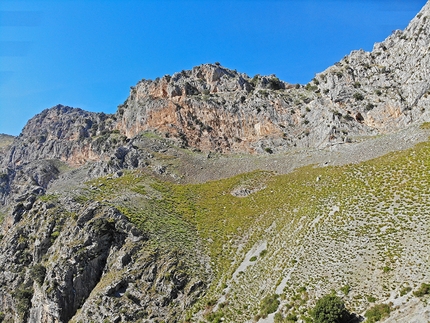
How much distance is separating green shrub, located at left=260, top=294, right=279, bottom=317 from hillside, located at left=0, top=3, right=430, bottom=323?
0.16 meters

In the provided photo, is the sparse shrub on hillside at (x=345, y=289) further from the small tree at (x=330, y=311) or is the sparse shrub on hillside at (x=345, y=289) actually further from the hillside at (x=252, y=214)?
the small tree at (x=330, y=311)

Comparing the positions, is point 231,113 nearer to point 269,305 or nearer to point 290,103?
point 290,103

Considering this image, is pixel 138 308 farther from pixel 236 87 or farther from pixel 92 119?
pixel 92 119

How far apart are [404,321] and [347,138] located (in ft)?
193

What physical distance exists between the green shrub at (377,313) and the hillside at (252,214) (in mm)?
428

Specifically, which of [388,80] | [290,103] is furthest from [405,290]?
[290,103]

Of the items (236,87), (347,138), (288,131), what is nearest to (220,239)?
(347,138)

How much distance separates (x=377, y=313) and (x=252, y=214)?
32117 mm

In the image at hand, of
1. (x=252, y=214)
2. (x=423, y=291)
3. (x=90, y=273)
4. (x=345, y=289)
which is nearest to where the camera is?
(x=423, y=291)

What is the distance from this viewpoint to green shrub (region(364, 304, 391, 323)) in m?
29.6

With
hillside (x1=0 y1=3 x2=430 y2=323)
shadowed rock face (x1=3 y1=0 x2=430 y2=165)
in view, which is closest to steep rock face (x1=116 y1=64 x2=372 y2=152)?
shadowed rock face (x1=3 y1=0 x2=430 y2=165)

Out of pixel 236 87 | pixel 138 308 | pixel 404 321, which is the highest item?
pixel 236 87

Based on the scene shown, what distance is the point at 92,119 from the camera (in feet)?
622

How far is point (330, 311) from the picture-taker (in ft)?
101
